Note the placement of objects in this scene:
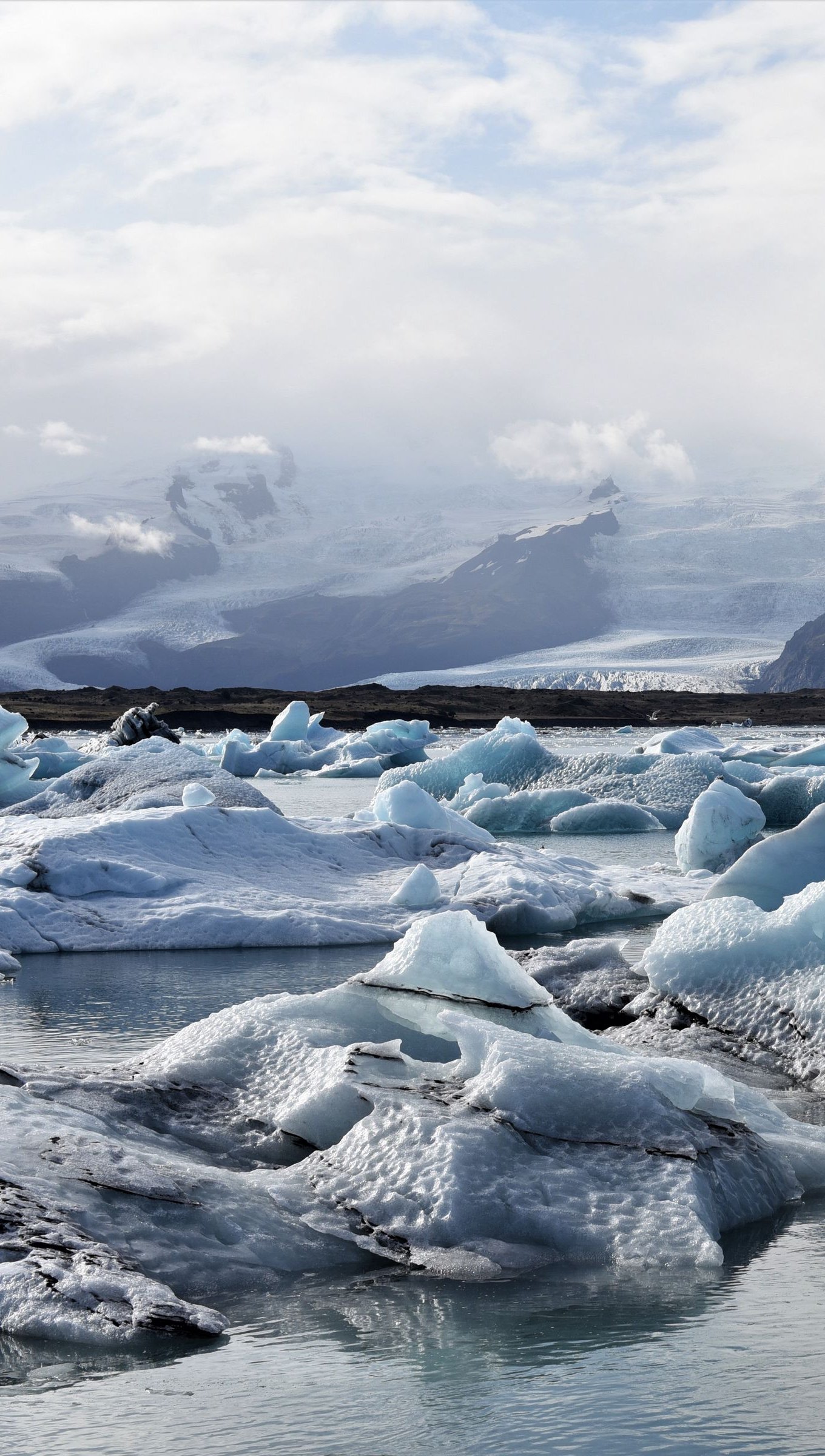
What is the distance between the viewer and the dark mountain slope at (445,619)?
108 meters

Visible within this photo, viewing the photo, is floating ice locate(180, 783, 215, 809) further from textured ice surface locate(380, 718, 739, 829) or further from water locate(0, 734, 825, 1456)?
water locate(0, 734, 825, 1456)

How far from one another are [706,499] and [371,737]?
84.6 m

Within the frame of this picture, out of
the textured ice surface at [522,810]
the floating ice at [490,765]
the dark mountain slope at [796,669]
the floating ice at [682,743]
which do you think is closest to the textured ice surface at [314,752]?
the floating ice at [682,743]

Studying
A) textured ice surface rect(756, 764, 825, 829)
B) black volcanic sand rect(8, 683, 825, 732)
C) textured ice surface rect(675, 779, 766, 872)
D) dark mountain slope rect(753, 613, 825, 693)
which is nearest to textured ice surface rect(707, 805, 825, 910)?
textured ice surface rect(675, 779, 766, 872)

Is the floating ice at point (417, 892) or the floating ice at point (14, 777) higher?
the floating ice at point (14, 777)

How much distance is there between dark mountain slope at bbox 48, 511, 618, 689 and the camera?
108 metres

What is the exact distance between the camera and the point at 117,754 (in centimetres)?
1303

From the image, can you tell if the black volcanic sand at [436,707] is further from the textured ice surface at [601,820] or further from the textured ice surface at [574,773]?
the textured ice surface at [601,820]

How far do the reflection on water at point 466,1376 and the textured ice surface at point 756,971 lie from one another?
6.83 feet

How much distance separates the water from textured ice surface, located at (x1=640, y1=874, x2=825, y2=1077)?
1689mm

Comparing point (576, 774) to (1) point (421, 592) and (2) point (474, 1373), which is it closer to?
(2) point (474, 1373)

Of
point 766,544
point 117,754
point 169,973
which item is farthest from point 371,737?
point 766,544

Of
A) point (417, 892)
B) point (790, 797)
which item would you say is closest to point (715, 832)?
point (417, 892)

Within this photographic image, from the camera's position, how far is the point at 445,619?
109625 millimetres
